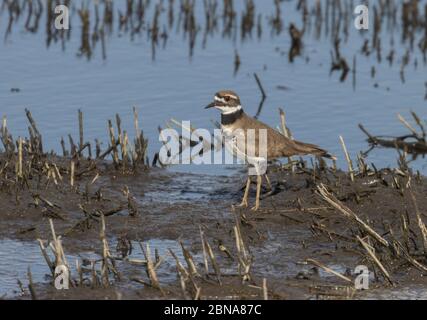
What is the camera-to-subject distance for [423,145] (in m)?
12.6

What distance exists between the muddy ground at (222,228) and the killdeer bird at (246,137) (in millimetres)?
274

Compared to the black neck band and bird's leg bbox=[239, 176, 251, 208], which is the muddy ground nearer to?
bird's leg bbox=[239, 176, 251, 208]

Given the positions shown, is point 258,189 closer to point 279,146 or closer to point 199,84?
point 279,146

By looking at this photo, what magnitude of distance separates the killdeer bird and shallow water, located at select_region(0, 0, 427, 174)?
1548 millimetres

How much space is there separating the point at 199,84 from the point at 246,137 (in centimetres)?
479

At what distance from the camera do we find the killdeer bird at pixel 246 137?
10016mm

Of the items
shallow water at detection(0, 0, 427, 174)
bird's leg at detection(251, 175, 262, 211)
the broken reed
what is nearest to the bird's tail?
bird's leg at detection(251, 175, 262, 211)

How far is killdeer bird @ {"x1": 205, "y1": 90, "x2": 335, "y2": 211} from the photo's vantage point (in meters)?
10.0

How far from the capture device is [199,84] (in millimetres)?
14742

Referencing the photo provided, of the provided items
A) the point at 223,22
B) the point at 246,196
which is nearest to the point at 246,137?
the point at 246,196

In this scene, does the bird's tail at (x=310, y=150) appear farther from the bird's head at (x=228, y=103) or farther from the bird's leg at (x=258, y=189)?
the bird's head at (x=228, y=103)

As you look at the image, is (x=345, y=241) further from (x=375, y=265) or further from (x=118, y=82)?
(x=118, y=82)
